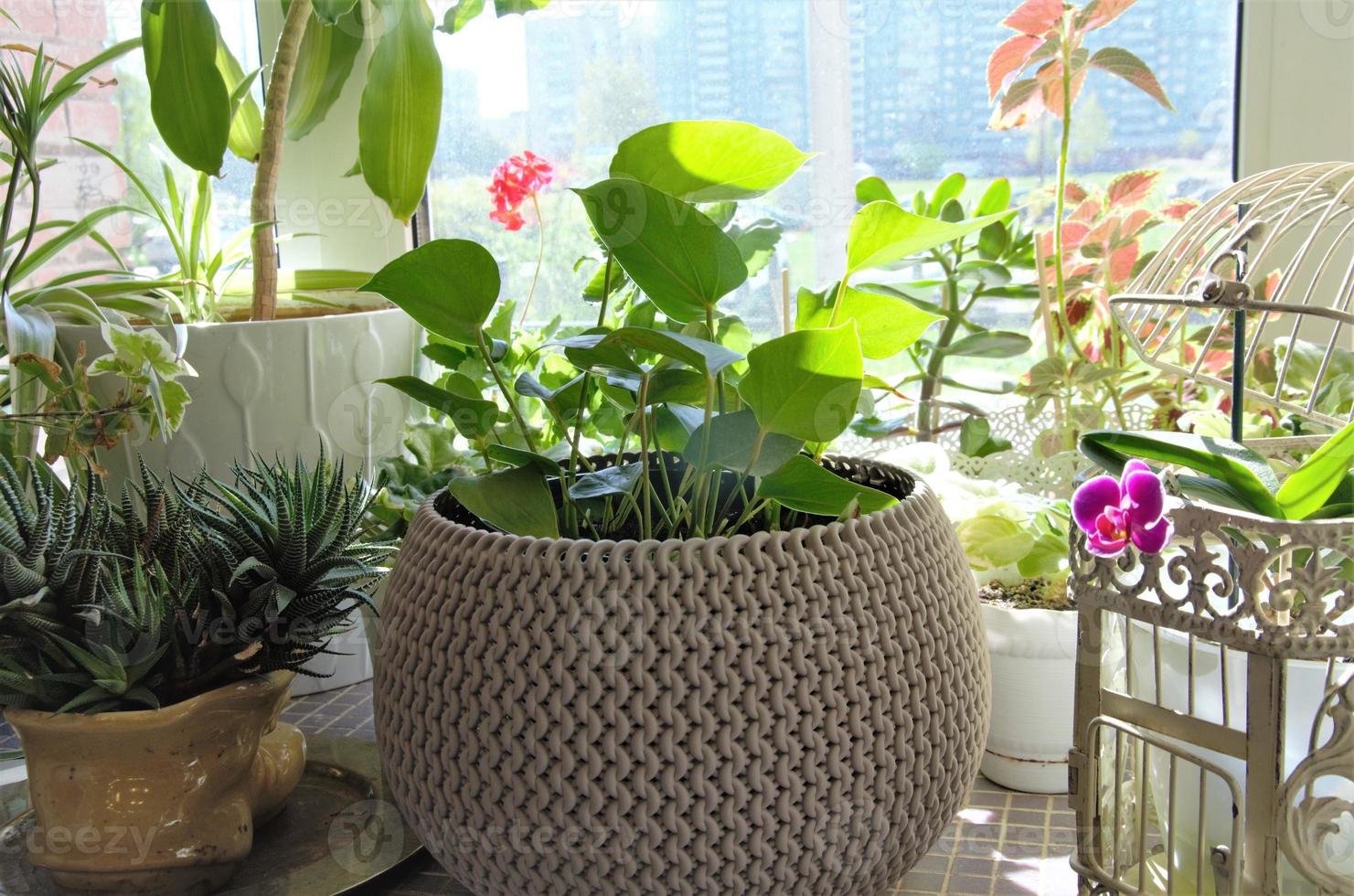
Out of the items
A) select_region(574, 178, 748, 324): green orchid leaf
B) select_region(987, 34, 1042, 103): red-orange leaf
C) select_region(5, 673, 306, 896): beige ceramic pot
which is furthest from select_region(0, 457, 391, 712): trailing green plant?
select_region(987, 34, 1042, 103): red-orange leaf

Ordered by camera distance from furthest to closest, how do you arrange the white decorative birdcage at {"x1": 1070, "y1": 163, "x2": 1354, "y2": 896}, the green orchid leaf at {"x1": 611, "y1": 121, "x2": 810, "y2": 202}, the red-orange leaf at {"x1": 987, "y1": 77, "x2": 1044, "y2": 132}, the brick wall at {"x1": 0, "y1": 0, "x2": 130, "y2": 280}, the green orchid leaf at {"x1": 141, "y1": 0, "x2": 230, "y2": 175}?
1. the brick wall at {"x1": 0, "y1": 0, "x2": 130, "y2": 280}
2. the red-orange leaf at {"x1": 987, "y1": 77, "x2": 1044, "y2": 132}
3. the green orchid leaf at {"x1": 141, "y1": 0, "x2": 230, "y2": 175}
4. the green orchid leaf at {"x1": 611, "y1": 121, "x2": 810, "y2": 202}
5. the white decorative birdcage at {"x1": 1070, "y1": 163, "x2": 1354, "y2": 896}

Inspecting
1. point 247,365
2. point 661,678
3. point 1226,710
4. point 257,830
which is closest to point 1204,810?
point 1226,710

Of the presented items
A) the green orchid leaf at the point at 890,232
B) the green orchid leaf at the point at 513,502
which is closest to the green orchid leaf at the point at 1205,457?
the green orchid leaf at the point at 890,232

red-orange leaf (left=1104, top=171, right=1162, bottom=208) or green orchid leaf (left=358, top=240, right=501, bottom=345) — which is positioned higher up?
red-orange leaf (left=1104, top=171, right=1162, bottom=208)

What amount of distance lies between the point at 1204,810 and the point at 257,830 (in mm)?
496

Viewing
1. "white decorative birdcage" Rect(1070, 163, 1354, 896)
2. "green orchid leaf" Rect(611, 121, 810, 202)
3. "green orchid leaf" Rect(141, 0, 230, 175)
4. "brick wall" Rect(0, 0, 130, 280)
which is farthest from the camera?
"brick wall" Rect(0, 0, 130, 280)

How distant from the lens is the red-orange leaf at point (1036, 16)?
843 mm

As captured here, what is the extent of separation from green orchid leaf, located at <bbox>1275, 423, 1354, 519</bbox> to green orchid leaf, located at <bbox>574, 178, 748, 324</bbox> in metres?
0.23

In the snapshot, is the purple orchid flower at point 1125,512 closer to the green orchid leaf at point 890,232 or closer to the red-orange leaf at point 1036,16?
the green orchid leaf at point 890,232

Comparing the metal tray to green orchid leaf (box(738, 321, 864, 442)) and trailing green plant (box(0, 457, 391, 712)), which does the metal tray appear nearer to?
trailing green plant (box(0, 457, 391, 712))

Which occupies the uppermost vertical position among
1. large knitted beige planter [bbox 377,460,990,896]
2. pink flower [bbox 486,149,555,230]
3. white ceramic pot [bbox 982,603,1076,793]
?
pink flower [bbox 486,149,555,230]

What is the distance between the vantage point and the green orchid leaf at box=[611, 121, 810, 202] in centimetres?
52

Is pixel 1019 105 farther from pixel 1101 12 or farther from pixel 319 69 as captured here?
pixel 319 69

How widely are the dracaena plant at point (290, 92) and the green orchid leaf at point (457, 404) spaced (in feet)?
0.97
